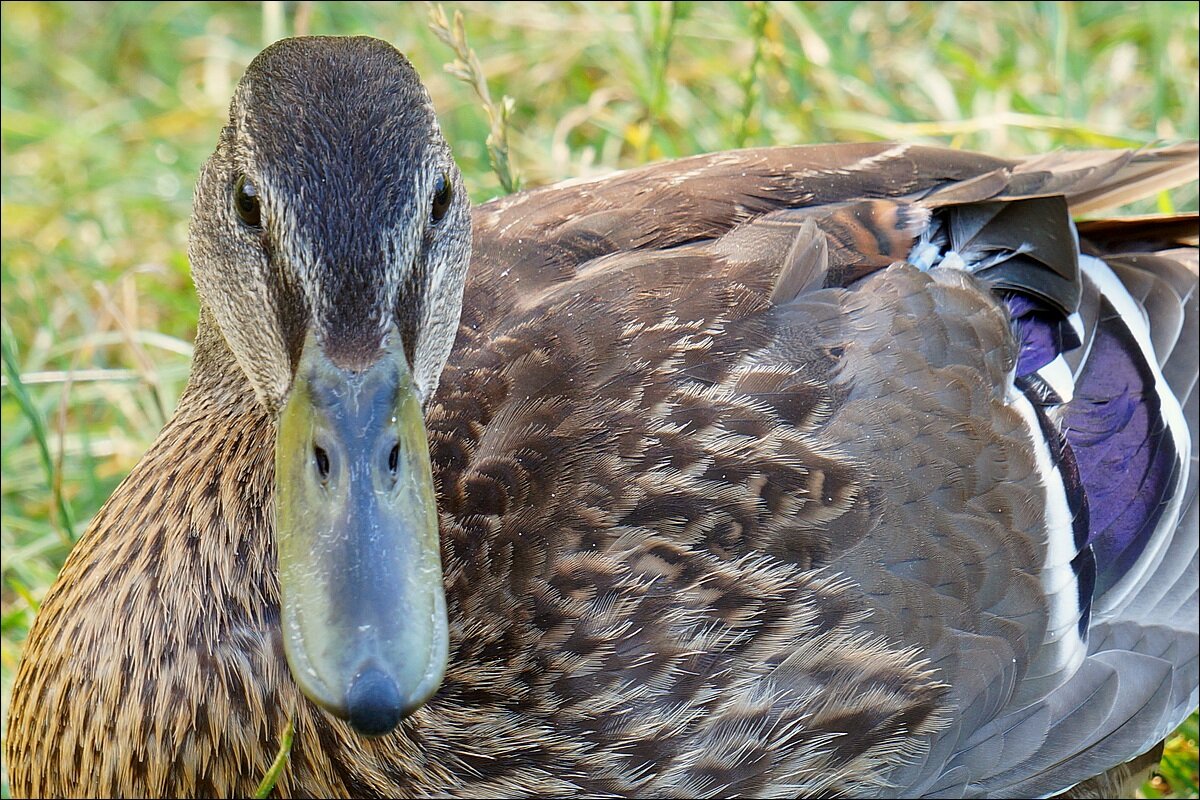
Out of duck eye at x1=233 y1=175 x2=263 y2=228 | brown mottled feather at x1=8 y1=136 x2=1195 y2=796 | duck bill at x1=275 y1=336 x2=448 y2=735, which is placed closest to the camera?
duck bill at x1=275 y1=336 x2=448 y2=735

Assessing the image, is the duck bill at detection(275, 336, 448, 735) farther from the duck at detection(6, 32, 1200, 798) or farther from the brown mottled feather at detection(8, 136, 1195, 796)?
the brown mottled feather at detection(8, 136, 1195, 796)

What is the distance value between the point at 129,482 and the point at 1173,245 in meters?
1.74

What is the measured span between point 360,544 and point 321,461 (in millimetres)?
108

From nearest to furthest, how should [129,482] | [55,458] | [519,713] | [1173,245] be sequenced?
1. [519,713]
2. [129,482]
3. [1173,245]
4. [55,458]

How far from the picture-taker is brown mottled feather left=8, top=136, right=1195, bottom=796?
2.03m

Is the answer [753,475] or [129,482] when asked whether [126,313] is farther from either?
[753,475]

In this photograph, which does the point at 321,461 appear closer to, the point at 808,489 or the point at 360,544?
the point at 360,544

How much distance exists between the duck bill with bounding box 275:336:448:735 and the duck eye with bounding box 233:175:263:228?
0.18 metres


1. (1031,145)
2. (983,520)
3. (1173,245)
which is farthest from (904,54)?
(983,520)

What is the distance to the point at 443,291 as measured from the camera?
187 centimetres

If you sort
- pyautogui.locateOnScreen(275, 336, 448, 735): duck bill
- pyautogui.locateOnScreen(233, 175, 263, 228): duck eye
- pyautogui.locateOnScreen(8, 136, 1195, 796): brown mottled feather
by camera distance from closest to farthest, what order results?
pyautogui.locateOnScreen(275, 336, 448, 735): duck bill < pyautogui.locateOnScreen(233, 175, 263, 228): duck eye < pyautogui.locateOnScreen(8, 136, 1195, 796): brown mottled feather

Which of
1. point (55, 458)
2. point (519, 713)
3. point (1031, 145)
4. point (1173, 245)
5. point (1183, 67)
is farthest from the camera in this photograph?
point (1183, 67)

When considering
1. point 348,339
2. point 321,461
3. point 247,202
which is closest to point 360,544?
point 321,461

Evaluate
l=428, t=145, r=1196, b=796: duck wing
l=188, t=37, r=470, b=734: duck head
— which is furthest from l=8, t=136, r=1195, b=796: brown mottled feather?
l=188, t=37, r=470, b=734: duck head
